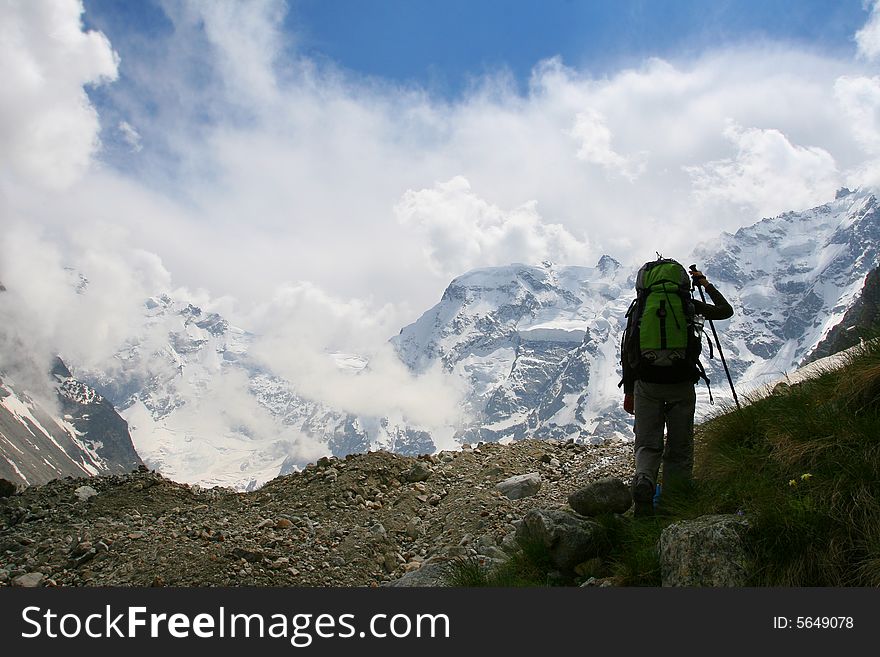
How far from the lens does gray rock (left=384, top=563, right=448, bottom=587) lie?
5.89m

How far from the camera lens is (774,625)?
4.08 metres

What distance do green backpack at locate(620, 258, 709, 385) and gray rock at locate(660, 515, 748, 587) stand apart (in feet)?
6.07

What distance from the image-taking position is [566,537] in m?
5.77

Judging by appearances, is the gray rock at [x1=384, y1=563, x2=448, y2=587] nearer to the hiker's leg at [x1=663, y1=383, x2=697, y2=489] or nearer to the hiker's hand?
the hiker's leg at [x1=663, y1=383, x2=697, y2=489]

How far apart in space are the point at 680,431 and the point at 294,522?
216 inches

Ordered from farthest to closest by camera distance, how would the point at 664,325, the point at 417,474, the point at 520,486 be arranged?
1. the point at 417,474
2. the point at 520,486
3. the point at 664,325

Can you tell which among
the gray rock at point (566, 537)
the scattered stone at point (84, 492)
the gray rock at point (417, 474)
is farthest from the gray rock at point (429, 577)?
the scattered stone at point (84, 492)

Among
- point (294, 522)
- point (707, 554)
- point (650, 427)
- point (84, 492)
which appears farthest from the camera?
point (84, 492)

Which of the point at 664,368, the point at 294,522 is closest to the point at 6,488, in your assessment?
the point at 294,522

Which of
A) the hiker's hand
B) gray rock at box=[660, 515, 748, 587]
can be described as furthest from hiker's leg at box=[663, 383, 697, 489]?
gray rock at box=[660, 515, 748, 587]

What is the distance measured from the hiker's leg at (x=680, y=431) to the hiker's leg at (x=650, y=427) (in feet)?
0.31

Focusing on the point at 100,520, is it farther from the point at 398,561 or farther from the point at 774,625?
the point at 774,625

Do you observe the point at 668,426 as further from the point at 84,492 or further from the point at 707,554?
the point at 84,492

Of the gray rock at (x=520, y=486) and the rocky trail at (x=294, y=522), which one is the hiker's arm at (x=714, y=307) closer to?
the rocky trail at (x=294, y=522)
